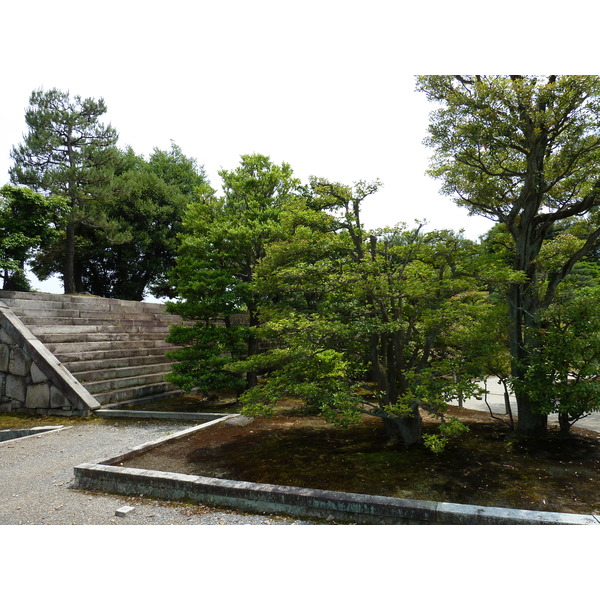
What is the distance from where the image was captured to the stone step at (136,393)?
27.7 feet

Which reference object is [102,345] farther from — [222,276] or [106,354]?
[222,276]

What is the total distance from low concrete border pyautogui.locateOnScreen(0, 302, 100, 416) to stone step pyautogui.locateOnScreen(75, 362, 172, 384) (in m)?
0.32

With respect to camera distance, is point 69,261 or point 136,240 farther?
point 136,240

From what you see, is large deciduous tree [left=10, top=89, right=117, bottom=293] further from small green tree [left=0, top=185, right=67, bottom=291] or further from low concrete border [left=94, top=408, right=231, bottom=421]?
low concrete border [left=94, top=408, right=231, bottom=421]

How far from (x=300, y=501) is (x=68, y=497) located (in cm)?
252

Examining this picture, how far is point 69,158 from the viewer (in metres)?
17.2

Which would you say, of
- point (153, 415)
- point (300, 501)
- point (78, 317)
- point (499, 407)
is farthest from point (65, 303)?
point (499, 407)

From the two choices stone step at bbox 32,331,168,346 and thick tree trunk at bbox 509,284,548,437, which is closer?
thick tree trunk at bbox 509,284,548,437

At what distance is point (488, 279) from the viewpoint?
16.3ft

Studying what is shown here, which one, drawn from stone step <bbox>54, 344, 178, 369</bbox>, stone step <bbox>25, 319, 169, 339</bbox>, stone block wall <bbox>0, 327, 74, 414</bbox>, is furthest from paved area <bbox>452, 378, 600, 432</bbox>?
stone step <bbox>25, 319, 169, 339</bbox>

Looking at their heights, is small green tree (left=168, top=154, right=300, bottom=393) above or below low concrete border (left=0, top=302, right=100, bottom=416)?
above

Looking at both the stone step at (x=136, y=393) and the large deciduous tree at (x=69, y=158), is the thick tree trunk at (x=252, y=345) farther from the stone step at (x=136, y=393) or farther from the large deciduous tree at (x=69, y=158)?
the large deciduous tree at (x=69, y=158)

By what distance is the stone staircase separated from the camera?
8711 mm

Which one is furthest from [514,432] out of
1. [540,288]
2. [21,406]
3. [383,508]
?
[21,406]
